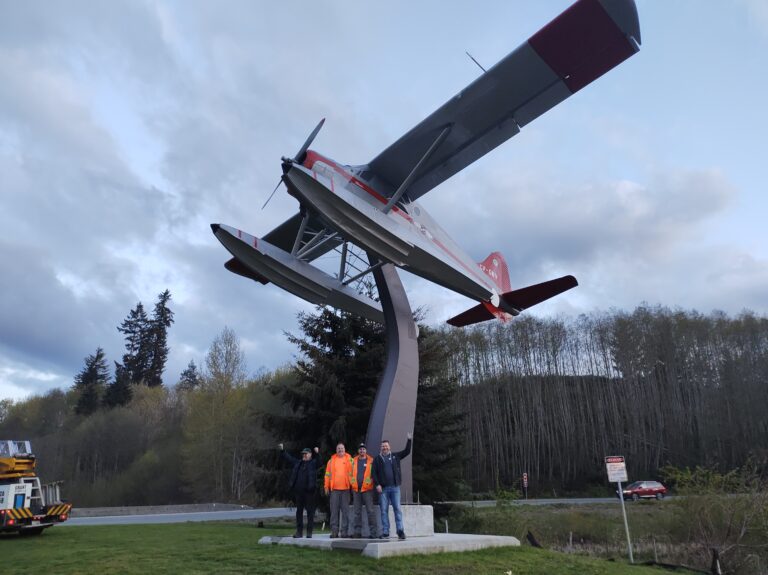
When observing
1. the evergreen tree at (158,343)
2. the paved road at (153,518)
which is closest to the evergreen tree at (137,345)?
the evergreen tree at (158,343)

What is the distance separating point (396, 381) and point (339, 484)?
2.68m

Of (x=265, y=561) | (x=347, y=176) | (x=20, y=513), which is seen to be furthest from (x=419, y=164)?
(x=20, y=513)

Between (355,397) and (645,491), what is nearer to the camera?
(355,397)

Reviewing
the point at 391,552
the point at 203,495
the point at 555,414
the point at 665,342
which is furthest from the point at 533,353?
the point at 391,552

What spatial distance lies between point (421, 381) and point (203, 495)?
24774 mm

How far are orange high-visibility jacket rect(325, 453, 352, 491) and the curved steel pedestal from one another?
1.34 m

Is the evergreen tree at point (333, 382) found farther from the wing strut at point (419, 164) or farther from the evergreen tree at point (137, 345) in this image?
the evergreen tree at point (137, 345)

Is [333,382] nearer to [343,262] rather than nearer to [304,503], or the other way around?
[343,262]

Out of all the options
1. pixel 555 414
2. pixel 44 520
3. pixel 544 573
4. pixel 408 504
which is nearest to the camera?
pixel 544 573

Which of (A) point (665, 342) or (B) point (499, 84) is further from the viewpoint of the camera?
(A) point (665, 342)

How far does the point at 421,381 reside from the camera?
65.6 ft

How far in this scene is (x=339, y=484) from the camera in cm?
911

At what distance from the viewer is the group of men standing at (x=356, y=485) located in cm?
864

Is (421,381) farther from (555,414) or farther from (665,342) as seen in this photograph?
(665,342)
